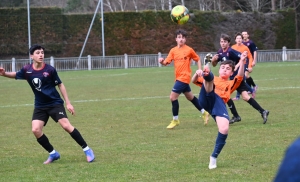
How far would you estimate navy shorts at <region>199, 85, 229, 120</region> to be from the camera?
7.00 metres

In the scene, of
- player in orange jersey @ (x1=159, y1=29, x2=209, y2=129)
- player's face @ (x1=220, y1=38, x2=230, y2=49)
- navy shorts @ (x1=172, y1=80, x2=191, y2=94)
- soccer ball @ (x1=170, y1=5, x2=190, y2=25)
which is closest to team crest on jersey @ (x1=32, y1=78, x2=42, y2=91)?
player in orange jersey @ (x1=159, y1=29, x2=209, y2=129)

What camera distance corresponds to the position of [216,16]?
43500 millimetres

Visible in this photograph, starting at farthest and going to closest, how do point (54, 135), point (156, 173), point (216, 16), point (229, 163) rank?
point (216, 16), point (54, 135), point (229, 163), point (156, 173)

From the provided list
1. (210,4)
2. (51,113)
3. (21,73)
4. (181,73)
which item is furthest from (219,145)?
(210,4)

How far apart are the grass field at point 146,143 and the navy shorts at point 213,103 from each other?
25.4 inches

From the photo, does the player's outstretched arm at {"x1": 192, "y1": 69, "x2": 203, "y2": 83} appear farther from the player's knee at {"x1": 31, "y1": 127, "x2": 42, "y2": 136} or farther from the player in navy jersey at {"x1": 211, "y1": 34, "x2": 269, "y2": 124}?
the player in navy jersey at {"x1": 211, "y1": 34, "x2": 269, "y2": 124}

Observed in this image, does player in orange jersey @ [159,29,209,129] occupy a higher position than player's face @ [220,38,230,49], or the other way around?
player's face @ [220,38,230,49]

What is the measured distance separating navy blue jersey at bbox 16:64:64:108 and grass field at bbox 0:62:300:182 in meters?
0.85

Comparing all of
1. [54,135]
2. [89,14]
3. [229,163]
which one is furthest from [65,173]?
[89,14]

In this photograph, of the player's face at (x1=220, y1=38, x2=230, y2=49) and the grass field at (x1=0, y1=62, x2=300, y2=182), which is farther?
the player's face at (x1=220, y1=38, x2=230, y2=49)

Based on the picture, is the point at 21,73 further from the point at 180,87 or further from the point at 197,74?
the point at 180,87

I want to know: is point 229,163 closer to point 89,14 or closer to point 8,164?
point 8,164

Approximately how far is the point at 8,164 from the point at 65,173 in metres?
1.23

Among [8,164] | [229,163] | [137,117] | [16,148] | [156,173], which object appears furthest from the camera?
[137,117]
